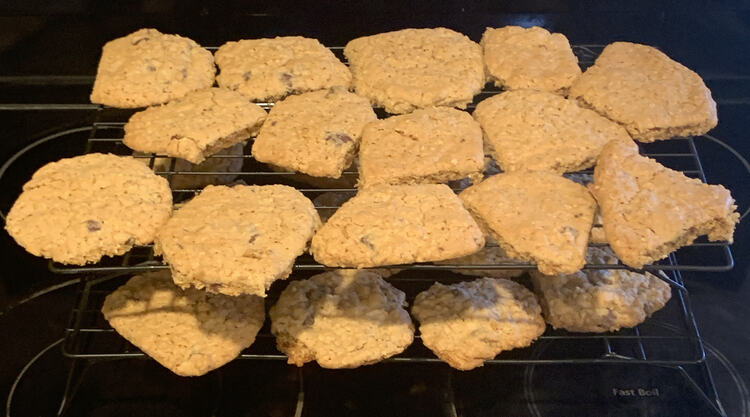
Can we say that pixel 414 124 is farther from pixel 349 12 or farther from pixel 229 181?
pixel 229 181

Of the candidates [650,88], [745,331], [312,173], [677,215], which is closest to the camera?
[677,215]

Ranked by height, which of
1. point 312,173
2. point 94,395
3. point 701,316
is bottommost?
point 94,395

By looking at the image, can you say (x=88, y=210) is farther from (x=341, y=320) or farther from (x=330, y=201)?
(x=330, y=201)

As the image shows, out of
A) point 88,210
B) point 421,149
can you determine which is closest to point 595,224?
point 421,149

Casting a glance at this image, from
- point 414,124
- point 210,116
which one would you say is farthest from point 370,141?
point 210,116

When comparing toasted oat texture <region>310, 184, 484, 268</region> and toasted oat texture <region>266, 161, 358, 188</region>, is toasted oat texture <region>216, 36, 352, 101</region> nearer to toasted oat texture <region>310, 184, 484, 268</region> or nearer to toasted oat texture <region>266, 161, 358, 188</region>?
toasted oat texture <region>266, 161, 358, 188</region>
